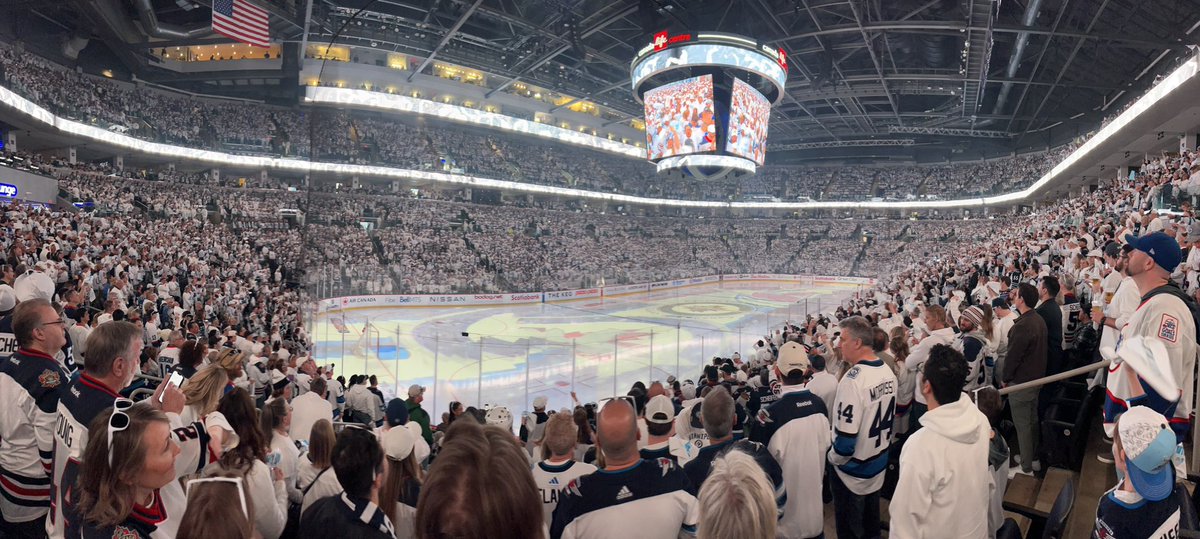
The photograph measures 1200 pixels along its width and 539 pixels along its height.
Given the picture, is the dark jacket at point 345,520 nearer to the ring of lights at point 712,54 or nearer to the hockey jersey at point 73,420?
the hockey jersey at point 73,420

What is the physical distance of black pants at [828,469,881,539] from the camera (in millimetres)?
3652

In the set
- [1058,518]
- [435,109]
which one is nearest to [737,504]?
[1058,518]

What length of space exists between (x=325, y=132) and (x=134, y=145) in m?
10.8

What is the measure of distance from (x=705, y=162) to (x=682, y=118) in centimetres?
238

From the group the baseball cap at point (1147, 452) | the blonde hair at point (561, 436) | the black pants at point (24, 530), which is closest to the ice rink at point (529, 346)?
the black pants at point (24, 530)

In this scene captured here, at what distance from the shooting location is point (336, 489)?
2.72 metres

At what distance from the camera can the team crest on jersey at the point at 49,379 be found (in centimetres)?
312

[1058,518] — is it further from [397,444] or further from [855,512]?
[397,444]

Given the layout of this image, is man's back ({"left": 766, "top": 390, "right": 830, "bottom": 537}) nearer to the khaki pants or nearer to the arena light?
the khaki pants

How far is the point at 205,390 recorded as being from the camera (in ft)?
10.6

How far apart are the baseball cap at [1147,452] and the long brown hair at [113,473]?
11.1 feet

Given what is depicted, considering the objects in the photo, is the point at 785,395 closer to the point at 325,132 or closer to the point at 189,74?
the point at 325,132

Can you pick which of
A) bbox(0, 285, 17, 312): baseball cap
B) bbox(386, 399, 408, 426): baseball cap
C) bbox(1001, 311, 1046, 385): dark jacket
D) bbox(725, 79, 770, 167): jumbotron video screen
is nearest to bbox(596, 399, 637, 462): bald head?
bbox(386, 399, 408, 426): baseball cap

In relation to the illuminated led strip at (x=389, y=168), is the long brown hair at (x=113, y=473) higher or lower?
lower
